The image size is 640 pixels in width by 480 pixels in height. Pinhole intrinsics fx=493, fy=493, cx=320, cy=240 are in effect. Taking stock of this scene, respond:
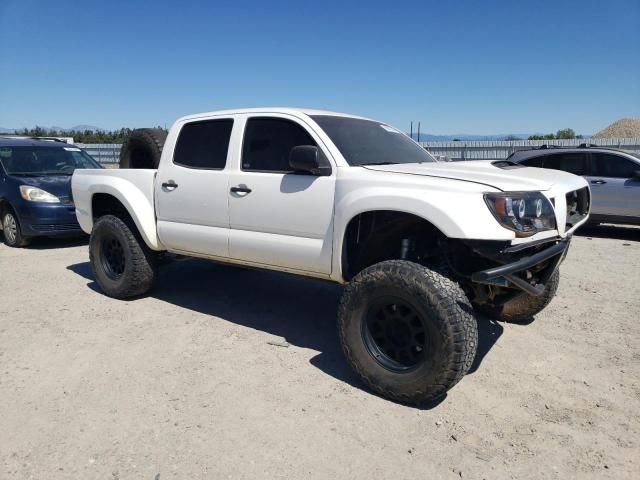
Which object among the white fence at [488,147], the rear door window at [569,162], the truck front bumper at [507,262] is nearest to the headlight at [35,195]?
the truck front bumper at [507,262]

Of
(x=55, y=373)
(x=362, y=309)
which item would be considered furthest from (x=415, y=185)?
(x=55, y=373)

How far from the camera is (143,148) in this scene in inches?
217

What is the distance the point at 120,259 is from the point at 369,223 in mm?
3177

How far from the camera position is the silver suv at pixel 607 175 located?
912 cm

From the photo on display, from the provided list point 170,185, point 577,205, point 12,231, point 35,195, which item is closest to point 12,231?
point 12,231

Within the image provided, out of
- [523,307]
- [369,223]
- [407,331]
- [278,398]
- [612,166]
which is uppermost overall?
[612,166]

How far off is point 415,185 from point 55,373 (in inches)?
117

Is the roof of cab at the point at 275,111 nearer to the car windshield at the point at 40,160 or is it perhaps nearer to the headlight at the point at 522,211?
the headlight at the point at 522,211

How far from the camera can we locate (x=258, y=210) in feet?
13.4

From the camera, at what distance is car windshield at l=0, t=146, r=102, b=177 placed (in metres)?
8.72

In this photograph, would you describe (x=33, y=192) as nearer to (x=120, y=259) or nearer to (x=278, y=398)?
(x=120, y=259)

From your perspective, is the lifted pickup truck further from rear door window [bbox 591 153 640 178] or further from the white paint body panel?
rear door window [bbox 591 153 640 178]

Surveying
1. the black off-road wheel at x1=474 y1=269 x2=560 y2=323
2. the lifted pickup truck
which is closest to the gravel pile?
the black off-road wheel at x1=474 y1=269 x2=560 y2=323

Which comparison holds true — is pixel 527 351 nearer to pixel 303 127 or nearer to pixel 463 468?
pixel 463 468
